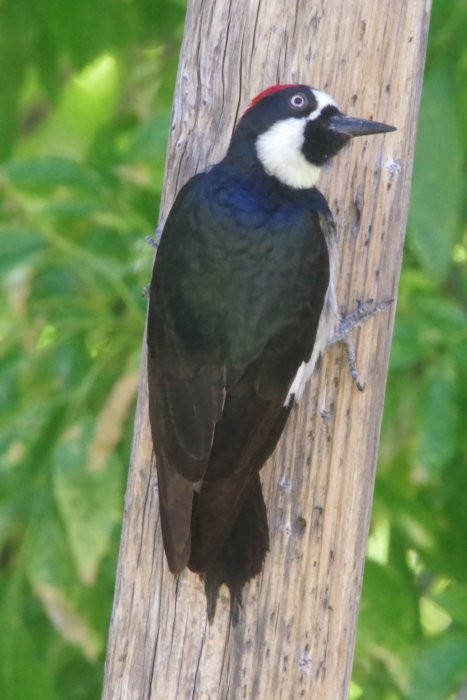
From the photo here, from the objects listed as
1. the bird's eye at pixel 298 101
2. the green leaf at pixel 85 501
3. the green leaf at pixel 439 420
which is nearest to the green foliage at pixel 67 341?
the green leaf at pixel 85 501

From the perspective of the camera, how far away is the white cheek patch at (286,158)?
2908 millimetres

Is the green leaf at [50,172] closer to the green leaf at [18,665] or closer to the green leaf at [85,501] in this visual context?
the green leaf at [85,501]

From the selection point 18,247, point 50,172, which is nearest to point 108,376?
point 18,247

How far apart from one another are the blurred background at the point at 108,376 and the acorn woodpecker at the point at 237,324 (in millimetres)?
471

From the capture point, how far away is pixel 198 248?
2744 mm

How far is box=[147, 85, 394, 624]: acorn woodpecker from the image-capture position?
2.59m

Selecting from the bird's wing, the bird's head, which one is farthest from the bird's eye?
the bird's wing

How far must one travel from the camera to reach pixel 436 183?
3283mm

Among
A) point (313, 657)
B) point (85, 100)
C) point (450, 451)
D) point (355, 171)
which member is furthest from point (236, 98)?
point (85, 100)

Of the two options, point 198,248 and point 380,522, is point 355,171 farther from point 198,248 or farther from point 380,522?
point 380,522

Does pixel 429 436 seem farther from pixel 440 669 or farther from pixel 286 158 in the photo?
pixel 286 158

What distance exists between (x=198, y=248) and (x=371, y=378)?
0.41m

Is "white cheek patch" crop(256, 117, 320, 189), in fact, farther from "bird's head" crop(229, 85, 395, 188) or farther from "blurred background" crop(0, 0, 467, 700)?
"blurred background" crop(0, 0, 467, 700)

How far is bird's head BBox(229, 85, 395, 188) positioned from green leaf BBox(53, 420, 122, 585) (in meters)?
0.81
